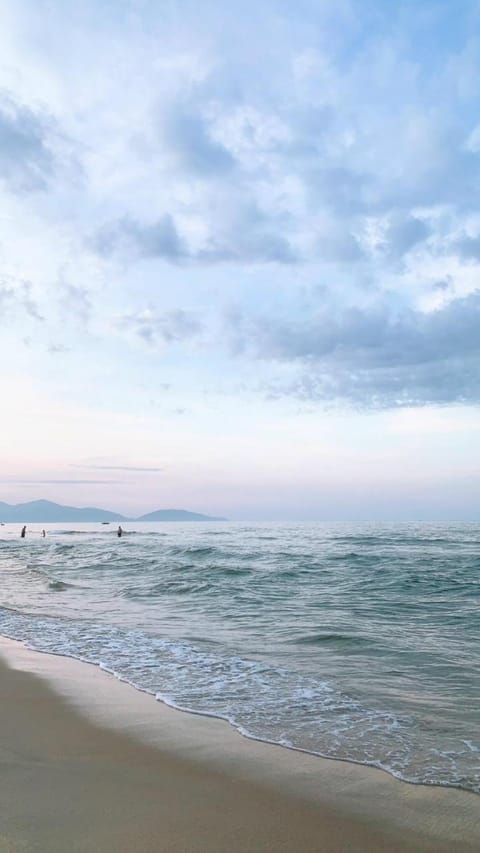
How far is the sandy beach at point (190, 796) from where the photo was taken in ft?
10.6

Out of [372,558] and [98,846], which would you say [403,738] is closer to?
[98,846]

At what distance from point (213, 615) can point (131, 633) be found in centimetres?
279

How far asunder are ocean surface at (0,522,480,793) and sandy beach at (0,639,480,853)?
1.45 feet

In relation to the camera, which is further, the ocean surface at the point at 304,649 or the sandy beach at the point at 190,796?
the ocean surface at the point at 304,649

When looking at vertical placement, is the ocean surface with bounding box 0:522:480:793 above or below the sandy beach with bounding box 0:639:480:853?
below

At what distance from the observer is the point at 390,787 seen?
162 inches

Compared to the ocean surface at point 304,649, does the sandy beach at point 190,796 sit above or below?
above

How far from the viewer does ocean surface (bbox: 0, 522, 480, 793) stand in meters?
5.27

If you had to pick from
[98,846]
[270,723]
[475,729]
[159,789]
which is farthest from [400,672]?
[98,846]

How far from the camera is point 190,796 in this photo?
151 inches

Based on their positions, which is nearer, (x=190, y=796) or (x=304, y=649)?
(x=190, y=796)

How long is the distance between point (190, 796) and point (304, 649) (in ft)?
17.8

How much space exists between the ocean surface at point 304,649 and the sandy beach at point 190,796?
44 centimetres

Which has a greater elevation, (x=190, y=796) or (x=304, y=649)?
(x=190, y=796)
